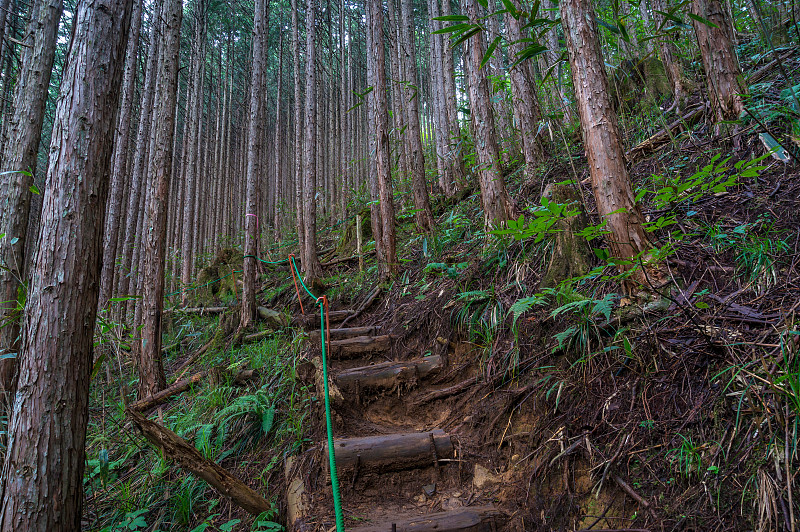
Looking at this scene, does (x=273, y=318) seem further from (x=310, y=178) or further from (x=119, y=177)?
(x=119, y=177)

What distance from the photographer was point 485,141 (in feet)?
14.1

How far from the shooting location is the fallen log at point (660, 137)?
3.72 meters

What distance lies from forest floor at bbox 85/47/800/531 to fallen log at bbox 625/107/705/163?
3.3 inches

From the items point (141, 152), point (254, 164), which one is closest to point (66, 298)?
point (254, 164)

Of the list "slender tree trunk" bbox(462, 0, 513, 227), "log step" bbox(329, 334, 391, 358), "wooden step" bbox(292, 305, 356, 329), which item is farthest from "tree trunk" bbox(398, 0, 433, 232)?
"log step" bbox(329, 334, 391, 358)

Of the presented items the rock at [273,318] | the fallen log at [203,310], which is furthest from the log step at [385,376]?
the fallen log at [203,310]

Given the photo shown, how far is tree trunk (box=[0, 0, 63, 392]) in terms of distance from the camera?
11.4 ft

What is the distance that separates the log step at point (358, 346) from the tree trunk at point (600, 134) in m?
2.41

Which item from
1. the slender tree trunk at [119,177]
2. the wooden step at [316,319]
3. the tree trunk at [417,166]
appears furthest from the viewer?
the tree trunk at [417,166]

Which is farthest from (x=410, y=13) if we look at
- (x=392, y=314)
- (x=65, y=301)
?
(x=65, y=301)

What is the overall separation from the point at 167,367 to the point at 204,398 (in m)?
2.58

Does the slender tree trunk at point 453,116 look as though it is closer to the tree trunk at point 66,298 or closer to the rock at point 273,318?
the rock at point 273,318

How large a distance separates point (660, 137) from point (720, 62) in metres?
0.73

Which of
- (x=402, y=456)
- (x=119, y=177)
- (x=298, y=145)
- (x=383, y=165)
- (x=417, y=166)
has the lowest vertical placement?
(x=402, y=456)
